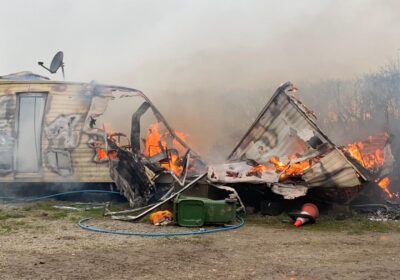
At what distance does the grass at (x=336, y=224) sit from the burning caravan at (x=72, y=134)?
81.3 inches

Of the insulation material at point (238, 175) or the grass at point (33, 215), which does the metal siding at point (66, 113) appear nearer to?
the grass at point (33, 215)

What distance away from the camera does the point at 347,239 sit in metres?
6.25

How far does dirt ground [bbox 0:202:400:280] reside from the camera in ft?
14.9

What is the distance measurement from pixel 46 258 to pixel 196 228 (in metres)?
2.50

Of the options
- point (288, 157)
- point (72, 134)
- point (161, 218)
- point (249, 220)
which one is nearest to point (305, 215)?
point (249, 220)

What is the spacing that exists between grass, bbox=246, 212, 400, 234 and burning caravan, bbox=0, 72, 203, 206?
2065 mm

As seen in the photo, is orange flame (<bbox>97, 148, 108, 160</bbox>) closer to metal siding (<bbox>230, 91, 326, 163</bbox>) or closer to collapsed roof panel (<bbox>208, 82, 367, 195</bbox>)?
collapsed roof panel (<bbox>208, 82, 367, 195</bbox>)

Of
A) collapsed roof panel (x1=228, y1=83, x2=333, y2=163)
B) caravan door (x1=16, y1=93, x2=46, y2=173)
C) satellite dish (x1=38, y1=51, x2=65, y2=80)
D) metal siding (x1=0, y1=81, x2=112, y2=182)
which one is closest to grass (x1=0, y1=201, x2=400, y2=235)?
metal siding (x1=0, y1=81, x2=112, y2=182)

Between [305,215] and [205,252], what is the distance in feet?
8.05

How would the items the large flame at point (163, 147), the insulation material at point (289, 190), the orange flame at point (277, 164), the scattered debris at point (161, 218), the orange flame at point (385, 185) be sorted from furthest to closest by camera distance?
the large flame at point (163, 147), the orange flame at point (385, 185), the orange flame at point (277, 164), the insulation material at point (289, 190), the scattered debris at point (161, 218)

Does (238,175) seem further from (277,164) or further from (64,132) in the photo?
(64,132)

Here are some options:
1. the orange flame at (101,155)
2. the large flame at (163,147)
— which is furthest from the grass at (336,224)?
the orange flame at (101,155)

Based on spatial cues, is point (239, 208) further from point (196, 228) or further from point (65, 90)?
point (65, 90)

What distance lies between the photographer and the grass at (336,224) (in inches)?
273
